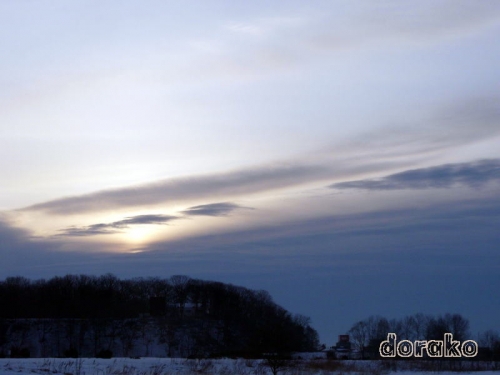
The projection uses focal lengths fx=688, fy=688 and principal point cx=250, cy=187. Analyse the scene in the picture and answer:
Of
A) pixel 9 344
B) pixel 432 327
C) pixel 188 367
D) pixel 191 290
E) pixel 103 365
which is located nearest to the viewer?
pixel 103 365

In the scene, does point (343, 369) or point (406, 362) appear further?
point (406, 362)

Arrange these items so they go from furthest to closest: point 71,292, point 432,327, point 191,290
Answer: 1. point 191,290
2. point 71,292
3. point 432,327

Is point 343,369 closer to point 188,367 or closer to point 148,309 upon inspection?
point 188,367

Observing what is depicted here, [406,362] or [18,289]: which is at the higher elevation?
[18,289]

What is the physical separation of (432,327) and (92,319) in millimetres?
52710

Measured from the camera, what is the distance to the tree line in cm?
10319

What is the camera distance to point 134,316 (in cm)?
11688

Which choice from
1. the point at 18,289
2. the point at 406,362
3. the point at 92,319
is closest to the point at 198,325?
the point at 92,319

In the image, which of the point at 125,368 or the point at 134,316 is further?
the point at 134,316

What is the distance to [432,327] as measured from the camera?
305 feet

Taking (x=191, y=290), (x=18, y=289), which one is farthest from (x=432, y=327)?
(x=18, y=289)

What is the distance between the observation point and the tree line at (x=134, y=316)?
339 ft

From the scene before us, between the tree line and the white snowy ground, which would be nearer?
the white snowy ground

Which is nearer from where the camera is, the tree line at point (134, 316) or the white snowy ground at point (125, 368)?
the white snowy ground at point (125, 368)
